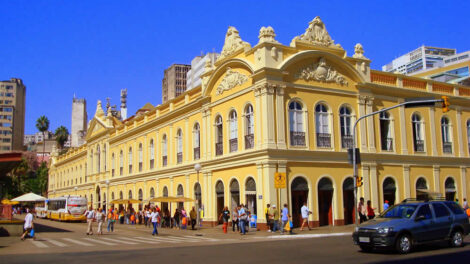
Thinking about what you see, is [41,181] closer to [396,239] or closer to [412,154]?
[412,154]

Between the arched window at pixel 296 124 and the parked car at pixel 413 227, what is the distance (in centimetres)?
1257

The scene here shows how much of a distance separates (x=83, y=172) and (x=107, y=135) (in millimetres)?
12287

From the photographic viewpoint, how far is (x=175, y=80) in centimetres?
13112

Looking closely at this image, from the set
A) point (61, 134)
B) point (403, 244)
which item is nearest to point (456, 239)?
point (403, 244)

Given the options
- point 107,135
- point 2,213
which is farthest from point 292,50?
point 107,135

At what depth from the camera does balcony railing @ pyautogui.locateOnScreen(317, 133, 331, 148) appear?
28.7 metres

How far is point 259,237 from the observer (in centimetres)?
2256

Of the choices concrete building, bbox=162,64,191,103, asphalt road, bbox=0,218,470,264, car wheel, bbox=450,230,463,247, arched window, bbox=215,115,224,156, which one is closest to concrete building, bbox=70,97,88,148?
concrete building, bbox=162,64,191,103

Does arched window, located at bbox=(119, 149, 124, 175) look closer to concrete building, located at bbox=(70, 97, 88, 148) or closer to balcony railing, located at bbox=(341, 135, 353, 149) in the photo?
balcony railing, located at bbox=(341, 135, 353, 149)

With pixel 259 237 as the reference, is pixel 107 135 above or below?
above

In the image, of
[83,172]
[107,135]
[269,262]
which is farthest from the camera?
[83,172]

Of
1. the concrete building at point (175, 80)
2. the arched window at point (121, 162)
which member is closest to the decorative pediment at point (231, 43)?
the arched window at point (121, 162)

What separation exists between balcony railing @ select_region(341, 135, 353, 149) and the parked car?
13941mm

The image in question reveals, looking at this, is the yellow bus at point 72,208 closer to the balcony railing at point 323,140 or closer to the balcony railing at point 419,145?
the balcony railing at point 323,140
